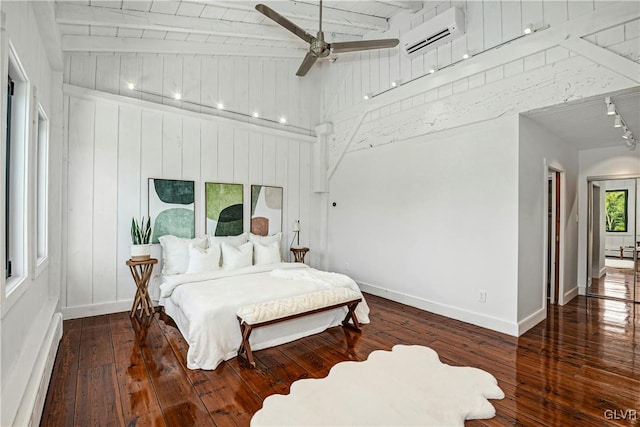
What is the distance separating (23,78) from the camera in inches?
87.4

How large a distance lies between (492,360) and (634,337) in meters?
1.96

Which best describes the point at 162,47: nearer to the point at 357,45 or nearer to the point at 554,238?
the point at 357,45

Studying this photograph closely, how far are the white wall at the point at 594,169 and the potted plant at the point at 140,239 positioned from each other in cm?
689

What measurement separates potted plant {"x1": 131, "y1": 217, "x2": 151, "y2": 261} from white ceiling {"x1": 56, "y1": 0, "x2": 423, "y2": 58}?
219 centimetres

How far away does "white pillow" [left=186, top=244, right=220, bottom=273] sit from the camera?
167 inches

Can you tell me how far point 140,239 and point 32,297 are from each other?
5.48 ft

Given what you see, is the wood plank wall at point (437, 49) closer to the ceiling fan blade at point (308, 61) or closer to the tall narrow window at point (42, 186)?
the ceiling fan blade at point (308, 61)

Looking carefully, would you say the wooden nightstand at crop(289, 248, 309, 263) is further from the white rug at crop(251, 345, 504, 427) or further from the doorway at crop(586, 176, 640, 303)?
the doorway at crop(586, 176, 640, 303)

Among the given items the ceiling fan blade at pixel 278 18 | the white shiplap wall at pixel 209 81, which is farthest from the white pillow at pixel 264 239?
the ceiling fan blade at pixel 278 18

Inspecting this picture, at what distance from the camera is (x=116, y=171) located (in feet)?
14.0

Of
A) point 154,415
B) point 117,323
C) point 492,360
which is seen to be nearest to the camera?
point 154,415

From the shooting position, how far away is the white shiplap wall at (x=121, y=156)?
13.2 ft

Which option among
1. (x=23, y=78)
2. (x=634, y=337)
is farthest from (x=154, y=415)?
(x=634, y=337)

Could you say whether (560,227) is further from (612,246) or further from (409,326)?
(409,326)
